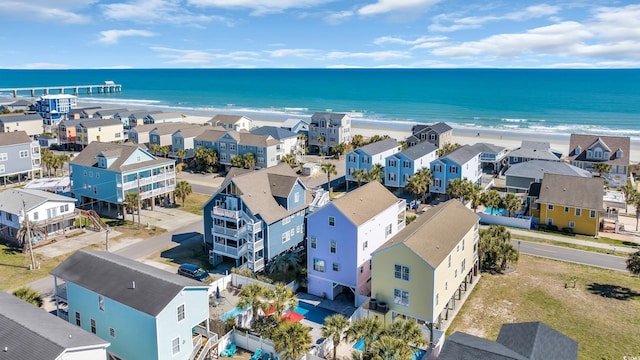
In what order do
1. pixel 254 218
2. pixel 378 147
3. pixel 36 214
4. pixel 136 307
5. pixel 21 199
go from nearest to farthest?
pixel 136 307 < pixel 254 218 < pixel 36 214 < pixel 21 199 < pixel 378 147

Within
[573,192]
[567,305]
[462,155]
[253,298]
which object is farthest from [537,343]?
[462,155]

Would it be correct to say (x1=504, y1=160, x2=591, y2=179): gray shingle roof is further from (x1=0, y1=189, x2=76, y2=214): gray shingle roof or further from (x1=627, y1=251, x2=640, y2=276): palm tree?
(x1=0, y1=189, x2=76, y2=214): gray shingle roof

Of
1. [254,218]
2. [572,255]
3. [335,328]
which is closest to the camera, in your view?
[335,328]

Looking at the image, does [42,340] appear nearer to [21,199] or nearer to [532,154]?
[21,199]

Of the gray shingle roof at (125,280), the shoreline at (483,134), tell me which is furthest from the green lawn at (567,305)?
the shoreline at (483,134)

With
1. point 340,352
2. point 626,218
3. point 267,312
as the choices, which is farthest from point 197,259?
point 626,218

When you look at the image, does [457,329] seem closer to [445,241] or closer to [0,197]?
[445,241]

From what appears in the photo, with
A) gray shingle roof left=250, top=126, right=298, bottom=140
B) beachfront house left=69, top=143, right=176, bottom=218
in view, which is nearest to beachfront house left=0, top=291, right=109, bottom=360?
beachfront house left=69, top=143, right=176, bottom=218

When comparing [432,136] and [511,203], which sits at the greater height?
[432,136]
